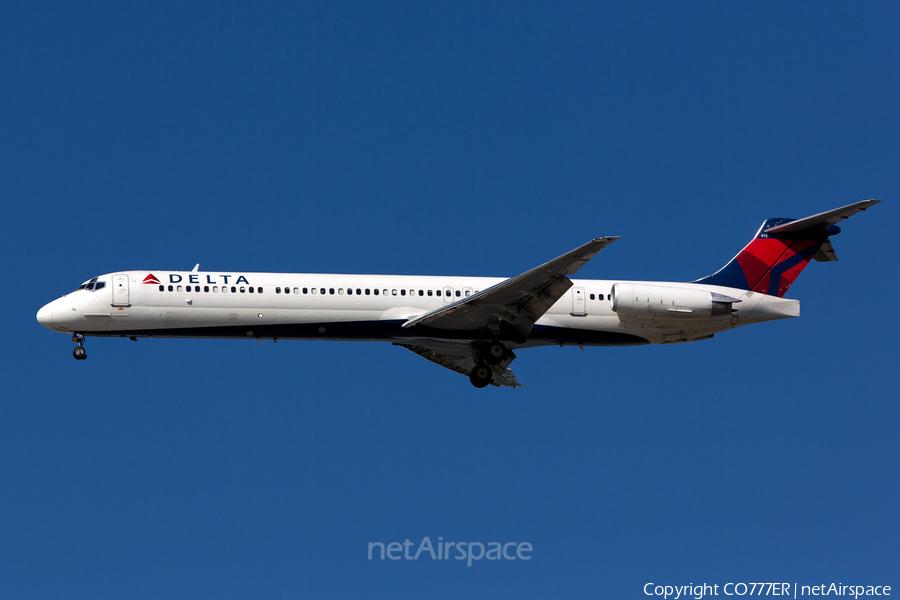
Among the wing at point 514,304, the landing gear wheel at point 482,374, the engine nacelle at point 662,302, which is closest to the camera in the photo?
the wing at point 514,304

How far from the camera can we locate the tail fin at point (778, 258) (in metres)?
28.1

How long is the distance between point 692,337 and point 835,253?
5.25m

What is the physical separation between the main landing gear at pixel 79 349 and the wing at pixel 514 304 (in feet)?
29.6

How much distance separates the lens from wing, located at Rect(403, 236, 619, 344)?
23812mm

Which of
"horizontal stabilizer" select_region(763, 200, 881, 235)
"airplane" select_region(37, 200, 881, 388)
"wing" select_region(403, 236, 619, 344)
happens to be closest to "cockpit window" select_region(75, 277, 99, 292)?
"airplane" select_region(37, 200, 881, 388)

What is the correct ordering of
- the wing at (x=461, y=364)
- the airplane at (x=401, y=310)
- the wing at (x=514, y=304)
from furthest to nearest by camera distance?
the wing at (x=461, y=364), the airplane at (x=401, y=310), the wing at (x=514, y=304)

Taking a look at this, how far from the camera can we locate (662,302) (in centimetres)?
2609

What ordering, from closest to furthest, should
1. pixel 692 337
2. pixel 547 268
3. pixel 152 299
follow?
pixel 547 268 < pixel 152 299 < pixel 692 337

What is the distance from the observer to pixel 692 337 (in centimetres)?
2750

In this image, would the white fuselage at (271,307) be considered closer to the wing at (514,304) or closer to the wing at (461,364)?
the wing at (514,304)

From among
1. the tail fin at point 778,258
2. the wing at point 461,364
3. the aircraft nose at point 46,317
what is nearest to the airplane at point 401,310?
the aircraft nose at point 46,317

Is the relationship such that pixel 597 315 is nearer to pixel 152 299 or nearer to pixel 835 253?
pixel 835 253

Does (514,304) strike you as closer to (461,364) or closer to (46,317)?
(461,364)

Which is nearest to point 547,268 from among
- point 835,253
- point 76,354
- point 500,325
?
point 500,325
